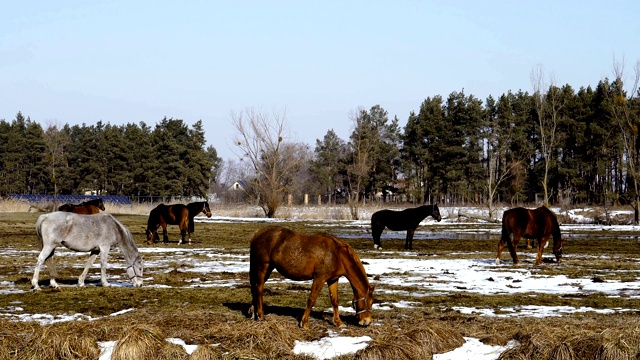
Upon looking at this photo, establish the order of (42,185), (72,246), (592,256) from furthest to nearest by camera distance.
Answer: (42,185)
(592,256)
(72,246)

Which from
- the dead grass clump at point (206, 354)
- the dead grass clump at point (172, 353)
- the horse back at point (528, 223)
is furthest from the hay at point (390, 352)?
the horse back at point (528, 223)

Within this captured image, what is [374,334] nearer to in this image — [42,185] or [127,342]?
[127,342]

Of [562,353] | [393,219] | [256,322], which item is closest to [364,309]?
[256,322]

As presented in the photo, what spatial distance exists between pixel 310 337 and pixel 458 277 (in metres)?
8.53

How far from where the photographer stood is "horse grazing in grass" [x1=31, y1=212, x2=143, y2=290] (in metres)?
14.3

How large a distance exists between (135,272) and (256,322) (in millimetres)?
5868

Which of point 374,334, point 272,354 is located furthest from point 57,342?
point 374,334

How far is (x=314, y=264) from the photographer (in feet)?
32.3

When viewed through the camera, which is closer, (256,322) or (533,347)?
(533,347)

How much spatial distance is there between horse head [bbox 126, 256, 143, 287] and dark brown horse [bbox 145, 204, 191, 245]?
14.4 metres

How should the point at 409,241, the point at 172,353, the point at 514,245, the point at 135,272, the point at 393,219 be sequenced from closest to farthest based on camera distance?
the point at 172,353, the point at 135,272, the point at 514,245, the point at 409,241, the point at 393,219

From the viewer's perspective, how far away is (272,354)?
8977mm

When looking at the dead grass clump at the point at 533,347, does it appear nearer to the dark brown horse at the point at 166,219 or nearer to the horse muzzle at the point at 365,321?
the horse muzzle at the point at 365,321

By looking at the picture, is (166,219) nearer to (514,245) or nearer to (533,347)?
(514,245)
